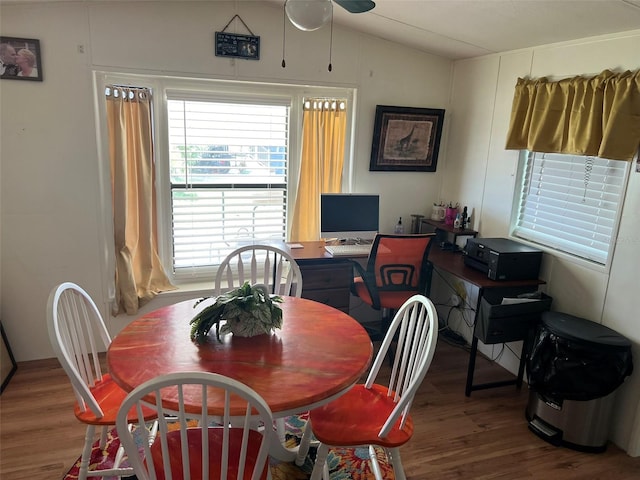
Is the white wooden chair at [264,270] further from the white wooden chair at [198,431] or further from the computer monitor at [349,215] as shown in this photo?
the white wooden chair at [198,431]

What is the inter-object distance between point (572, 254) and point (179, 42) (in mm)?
2926

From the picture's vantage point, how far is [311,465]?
222 cm

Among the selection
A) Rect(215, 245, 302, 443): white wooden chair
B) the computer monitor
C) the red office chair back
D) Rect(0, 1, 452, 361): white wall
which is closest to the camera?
Rect(215, 245, 302, 443): white wooden chair

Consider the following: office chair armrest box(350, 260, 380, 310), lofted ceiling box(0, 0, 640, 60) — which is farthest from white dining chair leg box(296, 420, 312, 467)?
lofted ceiling box(0, 0, 640, 60)

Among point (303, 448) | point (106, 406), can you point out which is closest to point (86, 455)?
point (106, 406)

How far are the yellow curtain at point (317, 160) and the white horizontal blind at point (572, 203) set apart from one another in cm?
144

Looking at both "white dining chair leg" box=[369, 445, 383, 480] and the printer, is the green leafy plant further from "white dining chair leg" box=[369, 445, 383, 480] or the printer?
the printer

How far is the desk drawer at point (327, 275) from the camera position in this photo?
321cm

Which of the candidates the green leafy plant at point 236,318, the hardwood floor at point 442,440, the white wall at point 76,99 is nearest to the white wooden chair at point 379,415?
the green leafy plant at point 236,318

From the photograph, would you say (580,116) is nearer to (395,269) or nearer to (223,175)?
(395,269)

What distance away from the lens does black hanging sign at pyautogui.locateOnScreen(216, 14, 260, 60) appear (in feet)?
10.0

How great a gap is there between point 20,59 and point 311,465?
2902 mm

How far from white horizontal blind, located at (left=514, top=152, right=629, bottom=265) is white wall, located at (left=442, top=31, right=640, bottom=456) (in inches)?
3.6

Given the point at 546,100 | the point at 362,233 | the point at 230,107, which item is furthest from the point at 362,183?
the point at 546,100
